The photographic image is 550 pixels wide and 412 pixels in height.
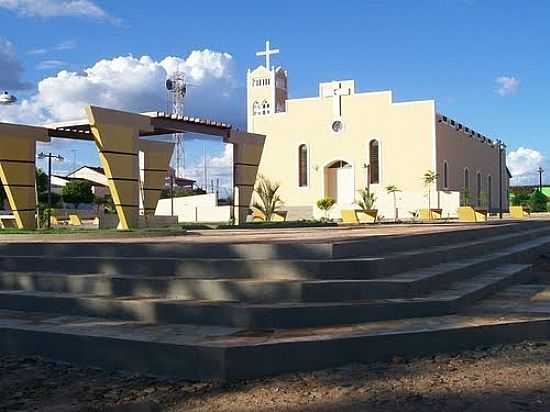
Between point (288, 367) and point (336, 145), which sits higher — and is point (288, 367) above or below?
below

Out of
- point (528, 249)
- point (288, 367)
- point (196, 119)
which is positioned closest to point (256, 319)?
point (288, 367)

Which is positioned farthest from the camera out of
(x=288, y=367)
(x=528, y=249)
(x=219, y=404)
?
(x=528, y=249)

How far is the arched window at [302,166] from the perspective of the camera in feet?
202

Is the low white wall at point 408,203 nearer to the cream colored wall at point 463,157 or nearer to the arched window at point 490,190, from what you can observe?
the cream colored wall at point 463,157

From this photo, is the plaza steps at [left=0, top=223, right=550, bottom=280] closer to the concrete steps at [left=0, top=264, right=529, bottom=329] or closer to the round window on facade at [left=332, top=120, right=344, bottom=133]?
the concrete steps at [left=0, top=264, right=529, bottom=329]

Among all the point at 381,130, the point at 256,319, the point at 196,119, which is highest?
the point at 381,130

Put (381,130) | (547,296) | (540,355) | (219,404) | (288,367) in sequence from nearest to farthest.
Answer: (219,404)
(288,367)
(540,355)
(547,296)
(381,130)

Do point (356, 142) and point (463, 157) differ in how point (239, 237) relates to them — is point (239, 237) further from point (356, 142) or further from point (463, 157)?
point (463, 157)

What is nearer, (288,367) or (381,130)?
(288,367)

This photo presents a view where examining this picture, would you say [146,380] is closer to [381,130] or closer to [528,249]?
[528,249]

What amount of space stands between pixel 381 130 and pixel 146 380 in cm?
5400

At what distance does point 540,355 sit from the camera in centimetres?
582

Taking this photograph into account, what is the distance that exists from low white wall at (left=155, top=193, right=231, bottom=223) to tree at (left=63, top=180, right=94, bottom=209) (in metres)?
15.9

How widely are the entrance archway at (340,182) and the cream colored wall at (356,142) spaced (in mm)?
590
